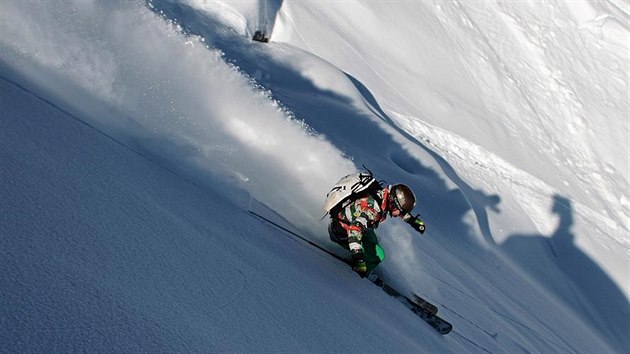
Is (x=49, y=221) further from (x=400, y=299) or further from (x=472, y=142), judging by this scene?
(x=472, y=142)

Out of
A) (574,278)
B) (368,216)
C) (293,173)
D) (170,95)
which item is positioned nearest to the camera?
(368,216)

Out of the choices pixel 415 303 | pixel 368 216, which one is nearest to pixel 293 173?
pixel 368 216

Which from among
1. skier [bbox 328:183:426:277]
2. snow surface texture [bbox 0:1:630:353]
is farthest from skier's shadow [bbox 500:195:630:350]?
skier [bbox 328:183:426:277]

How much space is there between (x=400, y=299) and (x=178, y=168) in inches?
105

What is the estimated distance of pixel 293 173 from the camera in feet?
26.6

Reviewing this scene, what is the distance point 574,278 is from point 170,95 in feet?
Answer: 30.0

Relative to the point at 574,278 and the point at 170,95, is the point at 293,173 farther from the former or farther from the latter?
the point at 574,278

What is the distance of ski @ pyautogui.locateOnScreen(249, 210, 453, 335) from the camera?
680 cm

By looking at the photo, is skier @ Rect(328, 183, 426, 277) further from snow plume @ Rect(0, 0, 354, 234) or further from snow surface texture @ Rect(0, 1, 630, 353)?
snow plume @ Rect(0, 0, 354, 234)

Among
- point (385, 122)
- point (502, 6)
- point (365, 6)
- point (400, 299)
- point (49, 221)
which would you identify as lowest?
point (49, 221)

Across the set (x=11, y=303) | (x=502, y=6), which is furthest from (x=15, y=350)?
(x=502, y=6)

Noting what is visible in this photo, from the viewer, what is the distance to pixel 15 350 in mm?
2561

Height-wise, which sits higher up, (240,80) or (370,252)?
(240,80)

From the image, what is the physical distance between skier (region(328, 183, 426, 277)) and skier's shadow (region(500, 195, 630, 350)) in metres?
5.95
